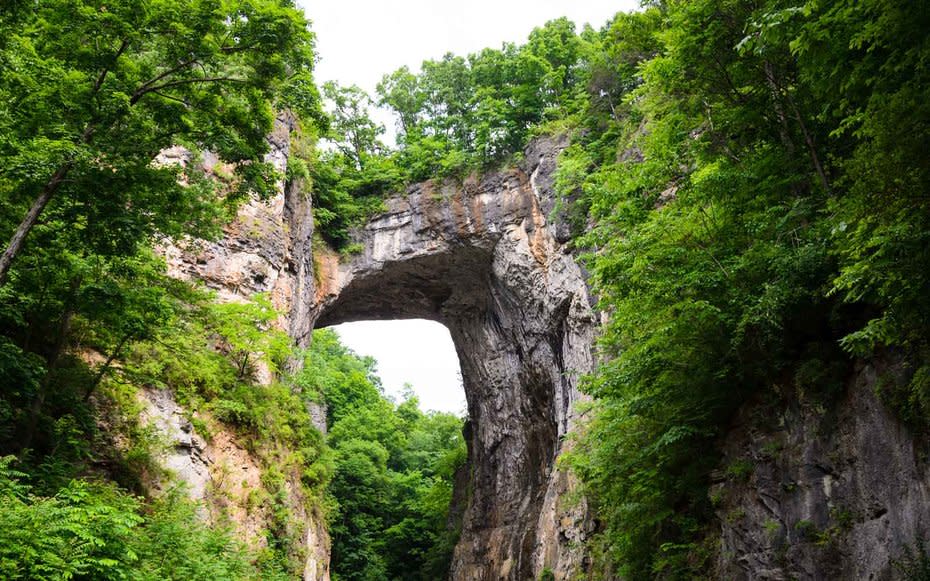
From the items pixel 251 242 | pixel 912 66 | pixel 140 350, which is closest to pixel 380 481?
pixel 251 242

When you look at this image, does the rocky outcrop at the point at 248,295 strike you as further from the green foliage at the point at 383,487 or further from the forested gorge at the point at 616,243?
the green foliage at the point at 383,487

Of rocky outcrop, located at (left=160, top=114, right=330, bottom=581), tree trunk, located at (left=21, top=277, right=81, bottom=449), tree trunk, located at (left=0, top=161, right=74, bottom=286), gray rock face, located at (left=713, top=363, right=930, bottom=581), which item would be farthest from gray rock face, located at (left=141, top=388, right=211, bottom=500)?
gray rock face, located at (left=713, top=363, right=930, bottom=581)

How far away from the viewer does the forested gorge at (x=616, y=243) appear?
5.18 m

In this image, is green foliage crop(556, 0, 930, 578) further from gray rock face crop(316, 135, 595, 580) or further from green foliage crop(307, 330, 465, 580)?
green foliage crop(307, 330, 465, 580)

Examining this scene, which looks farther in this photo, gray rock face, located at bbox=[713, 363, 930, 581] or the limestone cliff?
the limestone cliff

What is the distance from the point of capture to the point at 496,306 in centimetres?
2305

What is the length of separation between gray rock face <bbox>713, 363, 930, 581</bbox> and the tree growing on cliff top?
280 inches

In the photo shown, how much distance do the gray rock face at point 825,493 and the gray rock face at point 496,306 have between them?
1014cm

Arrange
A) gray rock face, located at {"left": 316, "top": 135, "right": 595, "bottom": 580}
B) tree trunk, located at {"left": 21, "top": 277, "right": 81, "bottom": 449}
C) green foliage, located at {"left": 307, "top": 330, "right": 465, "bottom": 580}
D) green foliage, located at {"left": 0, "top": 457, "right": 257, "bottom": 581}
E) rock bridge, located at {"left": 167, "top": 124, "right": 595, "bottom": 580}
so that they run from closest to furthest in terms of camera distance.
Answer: green foliage, located at {"left": 0, "top": 457, "right": 257, "bottom": 581}, tree trunk, located at {"left": 21, "top": 277, "right": 81, "bottom": 449}, rock bridge, located at {"left": 167, "top": 124, "right": 595, "bottom": 580}, gray rock face, located at {"left": 316, "top": 135, "right": 595, "bottom": 580}, green foliage, located at {"left": 307, "top": 330, "right": 465, "bottom": 580}

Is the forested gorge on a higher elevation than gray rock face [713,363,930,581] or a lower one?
higher

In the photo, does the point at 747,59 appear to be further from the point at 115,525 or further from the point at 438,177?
the point at 438,177

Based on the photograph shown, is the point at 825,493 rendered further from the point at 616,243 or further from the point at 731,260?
the point at 616,243

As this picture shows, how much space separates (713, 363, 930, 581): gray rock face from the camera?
5555mm

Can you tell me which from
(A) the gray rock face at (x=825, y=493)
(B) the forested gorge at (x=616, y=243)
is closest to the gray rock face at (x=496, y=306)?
(B) the forested gorge at (x=616, y=243)
